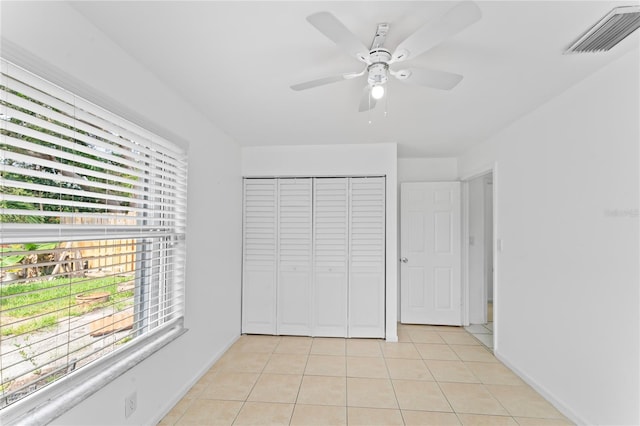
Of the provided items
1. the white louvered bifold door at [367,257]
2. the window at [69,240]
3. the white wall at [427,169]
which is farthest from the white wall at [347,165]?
the window at [69,240]

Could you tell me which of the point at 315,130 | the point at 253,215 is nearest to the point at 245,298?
the point at 253,215

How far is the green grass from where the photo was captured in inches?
47.5

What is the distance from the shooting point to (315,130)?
10.6 feet

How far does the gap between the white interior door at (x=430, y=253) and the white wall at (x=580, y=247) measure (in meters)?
1.14

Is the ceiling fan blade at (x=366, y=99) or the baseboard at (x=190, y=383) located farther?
the baseboard at (x=190, y=383)

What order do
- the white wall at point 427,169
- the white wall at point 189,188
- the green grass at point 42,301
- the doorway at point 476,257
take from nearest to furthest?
the green grass at point 42,301
the white wall at point 189,188
the doorway at point 476,257
the white wall at point 427,169

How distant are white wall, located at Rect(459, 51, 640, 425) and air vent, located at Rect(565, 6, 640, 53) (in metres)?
0.30

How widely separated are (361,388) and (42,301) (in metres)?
2.28

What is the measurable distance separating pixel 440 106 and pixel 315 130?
4.08 feet

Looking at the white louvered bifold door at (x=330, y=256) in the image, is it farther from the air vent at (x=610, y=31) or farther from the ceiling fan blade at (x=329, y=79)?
the air vent at (x=610, y=31)

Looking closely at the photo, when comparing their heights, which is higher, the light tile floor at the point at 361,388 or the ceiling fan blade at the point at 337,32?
the ceiling fan blade at the point at 337,32

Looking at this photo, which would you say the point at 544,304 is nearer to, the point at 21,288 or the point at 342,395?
the point at 342,395

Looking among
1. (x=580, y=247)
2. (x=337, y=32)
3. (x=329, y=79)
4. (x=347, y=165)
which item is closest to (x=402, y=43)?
(x=337, y=32)

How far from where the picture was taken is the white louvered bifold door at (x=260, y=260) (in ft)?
12.6
